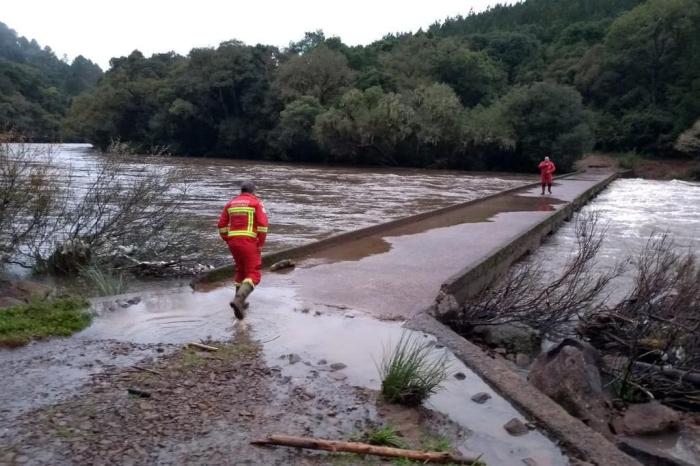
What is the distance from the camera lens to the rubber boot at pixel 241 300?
22.2 feet

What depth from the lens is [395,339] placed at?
21.0ft

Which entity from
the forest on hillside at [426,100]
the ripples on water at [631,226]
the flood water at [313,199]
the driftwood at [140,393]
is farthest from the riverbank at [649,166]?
the driftwood at [140,393]

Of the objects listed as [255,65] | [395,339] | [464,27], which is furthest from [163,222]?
[464,27]

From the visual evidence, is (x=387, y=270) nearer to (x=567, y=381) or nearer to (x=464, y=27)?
(x=567, y=381)

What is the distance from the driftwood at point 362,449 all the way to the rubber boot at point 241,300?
2786 mm

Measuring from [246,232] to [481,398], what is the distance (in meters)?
3.44

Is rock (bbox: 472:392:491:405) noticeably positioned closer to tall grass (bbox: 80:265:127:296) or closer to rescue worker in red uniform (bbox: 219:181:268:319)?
rescue worker in red uniform (bbox: 219:181:268:319)

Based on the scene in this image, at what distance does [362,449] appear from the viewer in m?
3.98

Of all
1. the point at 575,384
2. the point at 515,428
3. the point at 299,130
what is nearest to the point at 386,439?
the point at 515,428

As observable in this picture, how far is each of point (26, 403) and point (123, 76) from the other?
79.3 meters

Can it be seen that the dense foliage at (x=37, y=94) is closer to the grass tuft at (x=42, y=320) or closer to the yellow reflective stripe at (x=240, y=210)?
the grass tuft at (x=42, y=320)

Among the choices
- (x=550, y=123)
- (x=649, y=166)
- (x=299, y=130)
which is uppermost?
(x=550, y=123)

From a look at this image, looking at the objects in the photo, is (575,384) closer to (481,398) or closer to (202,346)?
(481,398)

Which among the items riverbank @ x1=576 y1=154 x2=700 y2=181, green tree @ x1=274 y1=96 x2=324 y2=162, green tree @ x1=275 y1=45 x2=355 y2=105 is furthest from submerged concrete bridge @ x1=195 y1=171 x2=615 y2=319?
green tree @ x1=275 y1=45 x2=355 y2=105
